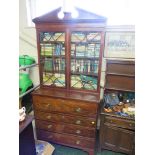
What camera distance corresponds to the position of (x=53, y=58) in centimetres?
201

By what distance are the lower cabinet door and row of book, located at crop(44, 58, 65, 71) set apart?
94cm

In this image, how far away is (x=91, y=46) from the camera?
1844 millimetres

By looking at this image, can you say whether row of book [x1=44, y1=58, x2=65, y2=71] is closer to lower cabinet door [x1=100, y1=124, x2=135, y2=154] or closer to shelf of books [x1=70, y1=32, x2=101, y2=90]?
shelf of books [x1=70, y1=32, x2=101, y2=90]

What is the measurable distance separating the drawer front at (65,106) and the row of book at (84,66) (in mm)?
421

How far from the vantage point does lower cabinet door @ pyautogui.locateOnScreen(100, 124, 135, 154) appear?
1.81 metres

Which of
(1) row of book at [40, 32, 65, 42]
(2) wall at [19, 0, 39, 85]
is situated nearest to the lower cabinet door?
(1) row of book at [40, 32, 65, 42]

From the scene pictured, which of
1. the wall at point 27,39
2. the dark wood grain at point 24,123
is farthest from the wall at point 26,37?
the dark wood grain at point 24,123

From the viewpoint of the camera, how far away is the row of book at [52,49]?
1941 millimetres

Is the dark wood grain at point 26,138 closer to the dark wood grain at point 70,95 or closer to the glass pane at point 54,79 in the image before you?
the dark wood grain at point 70,95

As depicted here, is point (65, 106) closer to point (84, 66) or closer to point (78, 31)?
point (84, 66)

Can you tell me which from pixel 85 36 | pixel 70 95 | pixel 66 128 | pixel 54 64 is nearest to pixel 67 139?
pixel 66 128
